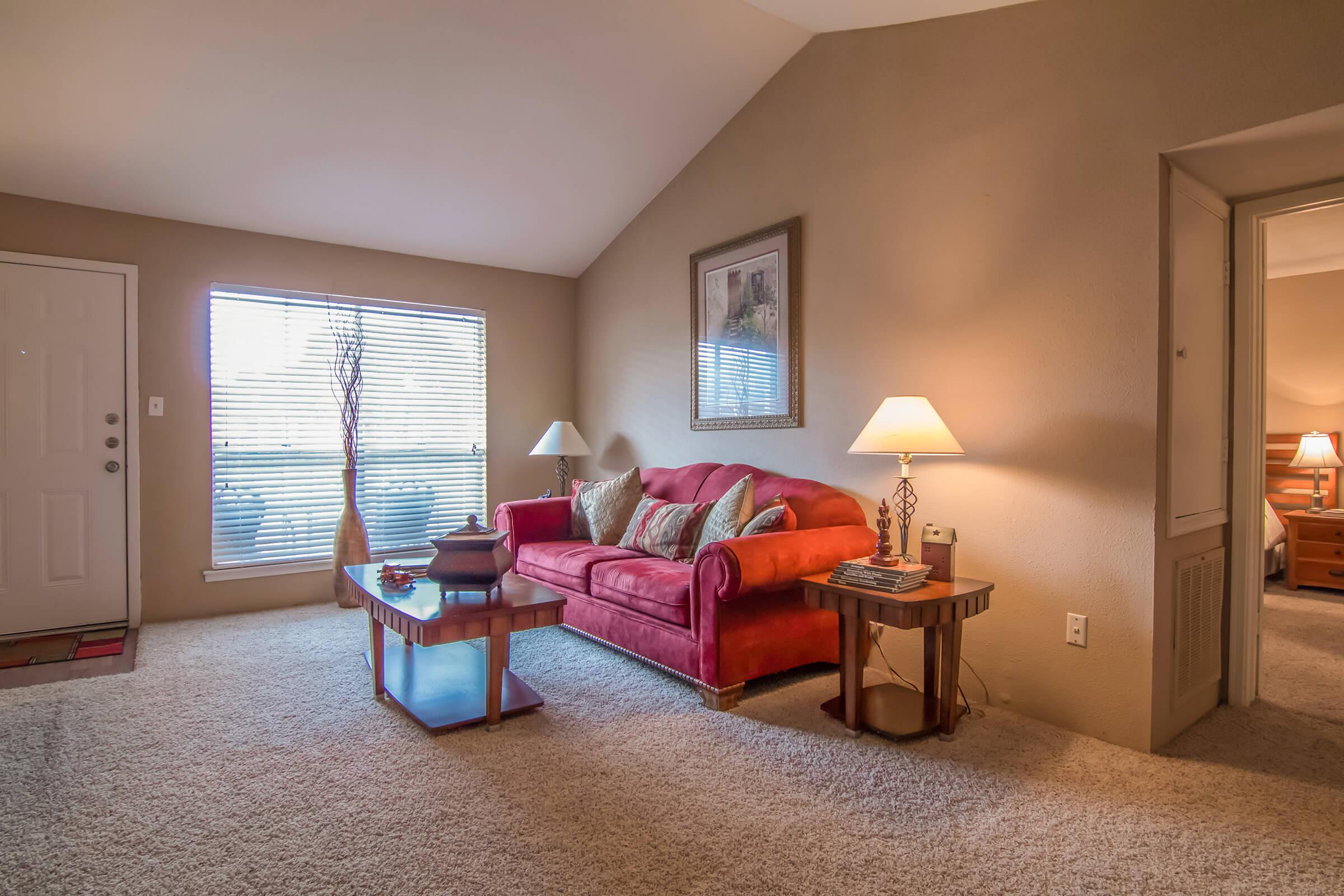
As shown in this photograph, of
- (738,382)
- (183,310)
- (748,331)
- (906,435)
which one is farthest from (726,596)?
(183,310)

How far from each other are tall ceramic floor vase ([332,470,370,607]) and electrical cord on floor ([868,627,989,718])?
3.13 m

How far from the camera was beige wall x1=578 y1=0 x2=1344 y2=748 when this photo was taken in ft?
7.79

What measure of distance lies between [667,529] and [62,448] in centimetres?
329

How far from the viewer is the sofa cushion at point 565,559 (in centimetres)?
354

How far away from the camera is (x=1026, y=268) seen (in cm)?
273

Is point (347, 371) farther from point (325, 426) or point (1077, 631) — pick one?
point (1077, 631)

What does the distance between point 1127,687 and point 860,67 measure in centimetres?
282

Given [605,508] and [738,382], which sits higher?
[738,382]

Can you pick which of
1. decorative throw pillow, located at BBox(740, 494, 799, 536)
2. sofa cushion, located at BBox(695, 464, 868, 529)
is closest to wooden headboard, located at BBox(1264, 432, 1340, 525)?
sofa cushion, located at BBox(695, 464, 868, 529)

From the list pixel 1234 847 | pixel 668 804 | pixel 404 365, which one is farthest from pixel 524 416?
pixel 1234 847

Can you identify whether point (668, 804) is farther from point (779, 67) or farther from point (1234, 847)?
point (779, 67)

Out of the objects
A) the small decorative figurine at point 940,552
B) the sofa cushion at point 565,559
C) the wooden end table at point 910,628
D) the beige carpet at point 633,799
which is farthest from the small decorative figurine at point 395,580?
the small decorative figurine at point 940,552

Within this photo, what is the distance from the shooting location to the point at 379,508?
4.83 m

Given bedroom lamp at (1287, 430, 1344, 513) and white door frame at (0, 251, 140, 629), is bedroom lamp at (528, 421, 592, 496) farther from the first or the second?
bedroom lamp at (1287, 430, 1344, 513)
